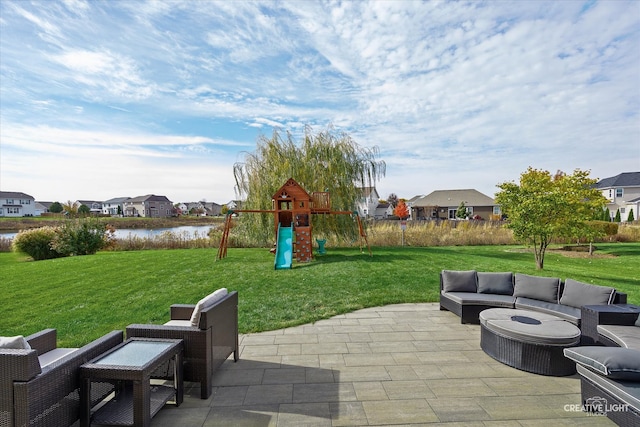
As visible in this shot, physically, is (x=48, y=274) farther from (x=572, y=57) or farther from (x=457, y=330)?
(x=572, y=57)

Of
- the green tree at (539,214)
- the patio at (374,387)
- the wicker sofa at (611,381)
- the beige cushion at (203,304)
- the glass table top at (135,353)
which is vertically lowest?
the patio at (374,387)

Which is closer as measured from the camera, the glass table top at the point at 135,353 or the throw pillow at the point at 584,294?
the glass table top at the point at 135,353

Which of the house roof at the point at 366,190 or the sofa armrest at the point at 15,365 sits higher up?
the house roof at the point at 366,190

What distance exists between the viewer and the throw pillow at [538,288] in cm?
521

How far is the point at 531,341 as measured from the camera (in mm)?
3789

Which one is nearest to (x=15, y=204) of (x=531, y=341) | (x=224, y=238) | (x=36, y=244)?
(x=36, y=244)

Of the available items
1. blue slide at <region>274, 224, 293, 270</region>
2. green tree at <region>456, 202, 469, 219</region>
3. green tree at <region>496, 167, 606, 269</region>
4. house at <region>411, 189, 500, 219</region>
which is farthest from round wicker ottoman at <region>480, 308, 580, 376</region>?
house at <region>411, 189, 500, 219</region>

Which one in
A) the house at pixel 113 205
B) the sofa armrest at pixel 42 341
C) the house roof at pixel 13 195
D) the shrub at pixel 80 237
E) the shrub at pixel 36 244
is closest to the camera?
the sofa armrest at pixel 42 341

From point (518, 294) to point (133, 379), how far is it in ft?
18.7

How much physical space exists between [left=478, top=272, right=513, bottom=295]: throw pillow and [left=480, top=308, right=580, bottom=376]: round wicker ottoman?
1.28 metres

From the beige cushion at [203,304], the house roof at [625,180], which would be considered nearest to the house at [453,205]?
the house roof at [625,180]

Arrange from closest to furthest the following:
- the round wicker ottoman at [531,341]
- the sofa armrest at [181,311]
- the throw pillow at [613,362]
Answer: the throw pillow at [613,362]
the round wicker ottoman at [531,341]
the sofa armrest at [181,311]

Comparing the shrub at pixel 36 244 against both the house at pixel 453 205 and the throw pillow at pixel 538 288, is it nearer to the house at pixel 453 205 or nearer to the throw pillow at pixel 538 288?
the throw pillow at pixel 538 288

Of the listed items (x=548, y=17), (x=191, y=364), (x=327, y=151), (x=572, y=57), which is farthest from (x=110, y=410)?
(x=327, y=151)
